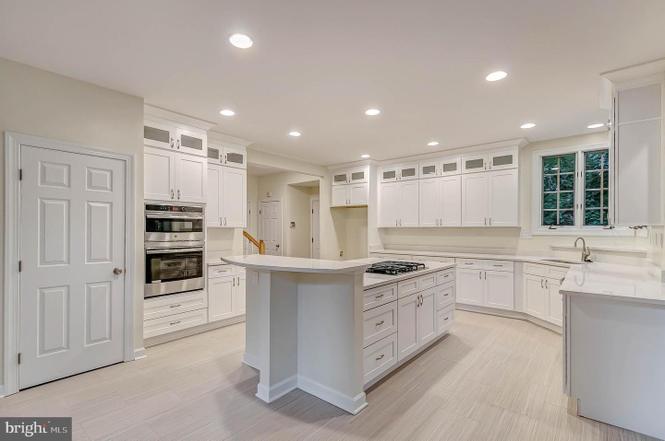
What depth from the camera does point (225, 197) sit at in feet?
14.7

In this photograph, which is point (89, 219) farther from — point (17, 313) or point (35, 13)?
point (35, 13)

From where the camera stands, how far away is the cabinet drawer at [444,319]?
11.5 feet

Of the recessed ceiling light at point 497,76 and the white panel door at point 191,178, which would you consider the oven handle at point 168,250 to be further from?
the recessed ceiling light at point 497,76

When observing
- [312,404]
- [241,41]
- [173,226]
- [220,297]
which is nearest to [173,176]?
[173,226]

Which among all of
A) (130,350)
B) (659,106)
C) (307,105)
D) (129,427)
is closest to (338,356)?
(129,427)

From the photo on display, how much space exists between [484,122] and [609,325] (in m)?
2.68

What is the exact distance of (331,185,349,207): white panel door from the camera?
21.2 feet

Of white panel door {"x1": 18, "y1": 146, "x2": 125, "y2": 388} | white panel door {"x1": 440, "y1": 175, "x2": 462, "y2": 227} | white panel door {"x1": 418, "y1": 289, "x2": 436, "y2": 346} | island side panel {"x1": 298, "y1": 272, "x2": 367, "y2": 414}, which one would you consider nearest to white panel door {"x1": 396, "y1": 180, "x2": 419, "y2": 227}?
white panel door {"x1": 440, "y1": 175, "x2": 462, "y2": 227}

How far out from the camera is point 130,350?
3135 mm

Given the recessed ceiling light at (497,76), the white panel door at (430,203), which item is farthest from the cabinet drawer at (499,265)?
the recessed ceiling light at (497,76)

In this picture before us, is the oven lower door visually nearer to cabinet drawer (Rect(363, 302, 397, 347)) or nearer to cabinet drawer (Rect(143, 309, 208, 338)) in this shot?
cabinet drawer (Rect(143, 309, 208, 338))

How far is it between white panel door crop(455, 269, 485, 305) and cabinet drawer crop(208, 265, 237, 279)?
344 cm

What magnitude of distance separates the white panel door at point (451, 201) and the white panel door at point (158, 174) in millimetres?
4253

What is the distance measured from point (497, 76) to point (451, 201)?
9.50 feet
